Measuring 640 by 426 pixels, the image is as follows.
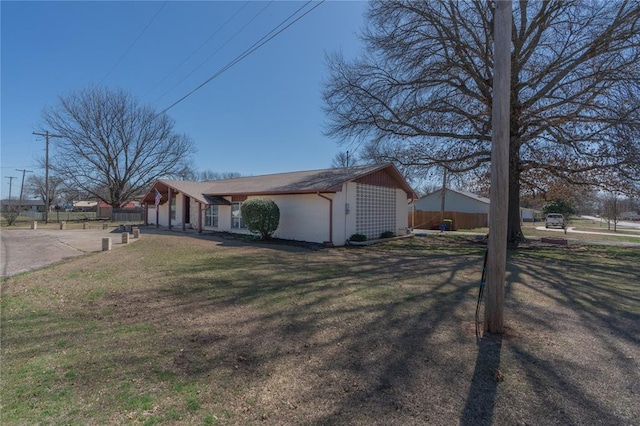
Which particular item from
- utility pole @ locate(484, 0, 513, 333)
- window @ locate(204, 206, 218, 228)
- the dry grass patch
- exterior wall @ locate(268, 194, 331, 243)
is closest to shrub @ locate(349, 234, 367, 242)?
exterior wall @ locate(268, 194, 331, 243)

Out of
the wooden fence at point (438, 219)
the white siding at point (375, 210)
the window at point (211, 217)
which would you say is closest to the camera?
the white siding at point (375, 210)

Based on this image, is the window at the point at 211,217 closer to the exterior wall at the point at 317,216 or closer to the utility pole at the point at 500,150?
the exterior wall at the point at 317,216

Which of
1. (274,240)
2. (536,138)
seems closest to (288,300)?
(274,240)

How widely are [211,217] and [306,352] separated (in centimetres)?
1959

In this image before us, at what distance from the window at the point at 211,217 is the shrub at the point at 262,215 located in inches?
239

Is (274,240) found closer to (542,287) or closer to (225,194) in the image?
(225,194)

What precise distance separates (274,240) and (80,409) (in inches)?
559

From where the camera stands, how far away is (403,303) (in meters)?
6.15

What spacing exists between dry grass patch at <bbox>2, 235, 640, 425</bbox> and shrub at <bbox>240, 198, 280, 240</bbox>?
320 inches

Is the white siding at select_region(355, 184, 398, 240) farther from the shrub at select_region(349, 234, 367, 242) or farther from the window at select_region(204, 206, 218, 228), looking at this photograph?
the window at select_region(204, 206, 218, 228)

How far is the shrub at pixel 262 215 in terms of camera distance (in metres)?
16.1

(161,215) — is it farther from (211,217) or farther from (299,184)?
(299,184)

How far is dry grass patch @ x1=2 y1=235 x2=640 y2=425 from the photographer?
2.87 meters

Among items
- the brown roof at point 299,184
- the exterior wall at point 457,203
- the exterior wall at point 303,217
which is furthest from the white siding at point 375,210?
the exterior wall at point 457,203
